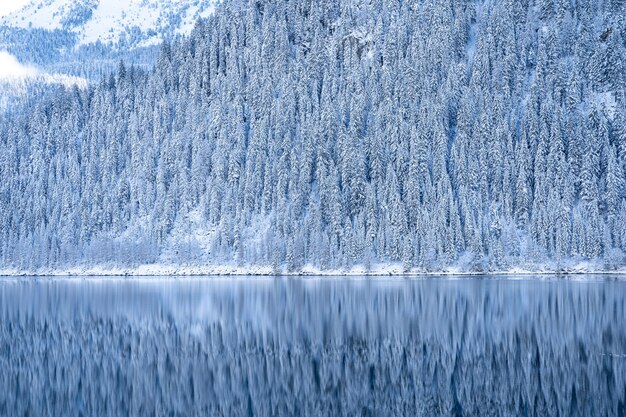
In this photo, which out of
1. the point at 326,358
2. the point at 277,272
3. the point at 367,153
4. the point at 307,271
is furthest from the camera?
the point at 367,153

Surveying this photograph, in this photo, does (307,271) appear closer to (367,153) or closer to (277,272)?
(277,272)

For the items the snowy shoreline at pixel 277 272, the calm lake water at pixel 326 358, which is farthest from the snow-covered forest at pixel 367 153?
the calm lake water at pixel 326 358

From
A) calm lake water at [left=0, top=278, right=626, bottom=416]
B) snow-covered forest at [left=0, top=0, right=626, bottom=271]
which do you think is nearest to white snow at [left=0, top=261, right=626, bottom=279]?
snow-covered forest at [left=0, top=0, right=626, bottom=271]

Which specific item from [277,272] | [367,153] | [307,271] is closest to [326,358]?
[307,271]

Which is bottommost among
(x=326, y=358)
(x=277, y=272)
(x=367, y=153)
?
(x=277, y=272)

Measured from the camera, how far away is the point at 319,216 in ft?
478

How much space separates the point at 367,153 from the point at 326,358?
117903 mm

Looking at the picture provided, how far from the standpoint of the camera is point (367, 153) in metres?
156

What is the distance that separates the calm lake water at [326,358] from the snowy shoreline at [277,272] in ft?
178

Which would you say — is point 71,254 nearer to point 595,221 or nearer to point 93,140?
point 93,140

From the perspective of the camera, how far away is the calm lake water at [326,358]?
101 feet

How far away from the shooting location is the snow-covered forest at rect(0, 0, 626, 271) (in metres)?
135

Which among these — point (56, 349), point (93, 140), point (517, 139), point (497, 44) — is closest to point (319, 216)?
point (517, 139)

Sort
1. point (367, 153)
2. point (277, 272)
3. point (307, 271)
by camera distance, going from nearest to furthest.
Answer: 1. point (307, 271)
2. point (277, 272)
3. point (367, 153)
